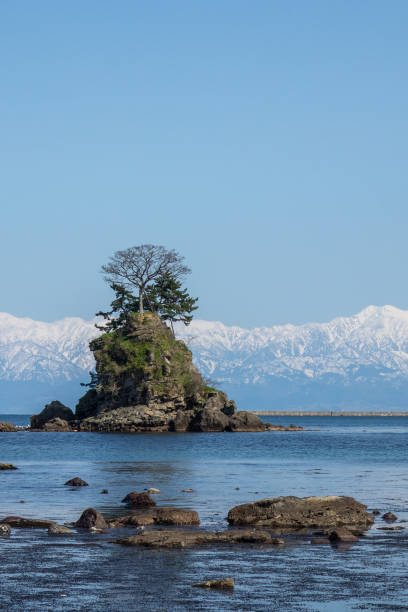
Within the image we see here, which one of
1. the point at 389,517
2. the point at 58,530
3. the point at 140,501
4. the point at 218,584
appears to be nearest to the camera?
the point at 218,584

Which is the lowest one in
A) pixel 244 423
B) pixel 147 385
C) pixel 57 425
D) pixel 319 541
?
pixel 319 541

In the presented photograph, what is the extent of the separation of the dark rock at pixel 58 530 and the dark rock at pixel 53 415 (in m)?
134

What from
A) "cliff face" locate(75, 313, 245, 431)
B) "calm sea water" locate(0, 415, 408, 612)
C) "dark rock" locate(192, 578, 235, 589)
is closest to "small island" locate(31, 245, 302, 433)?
"cliff face" locate(75, 313, 245, 431)

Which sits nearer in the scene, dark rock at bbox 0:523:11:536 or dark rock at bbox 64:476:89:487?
dark rock at bbox 0:523:11:536

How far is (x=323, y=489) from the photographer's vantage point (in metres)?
56.6

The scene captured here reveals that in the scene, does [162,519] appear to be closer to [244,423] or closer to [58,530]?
[58,530]

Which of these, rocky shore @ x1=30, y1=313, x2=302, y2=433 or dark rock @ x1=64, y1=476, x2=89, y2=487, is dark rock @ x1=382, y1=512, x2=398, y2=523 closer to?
dark rock @ x1=64, y1=476, x2=89, y2=487

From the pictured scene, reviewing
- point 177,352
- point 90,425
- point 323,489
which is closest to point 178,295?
point 177,352

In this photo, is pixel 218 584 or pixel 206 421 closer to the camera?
pixel 218 584

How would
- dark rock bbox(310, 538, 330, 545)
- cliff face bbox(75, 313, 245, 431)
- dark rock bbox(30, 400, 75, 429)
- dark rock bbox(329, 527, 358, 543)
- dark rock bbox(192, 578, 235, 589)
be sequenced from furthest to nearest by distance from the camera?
1. dark rock bbox(30, 400, 75, 429)
2. cliff face bbox(75, 313, 245, 431)
3. dark rock bbox(329, 527, 358, 543)
4. dark rock bbox(310, 538, 330, 545)
5. dark rock bbox(192, 578, 235, 589)

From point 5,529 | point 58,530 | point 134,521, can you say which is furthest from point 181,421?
point 5,529

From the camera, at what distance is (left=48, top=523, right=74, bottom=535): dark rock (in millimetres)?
36531

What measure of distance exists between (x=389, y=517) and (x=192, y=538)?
11309 mm

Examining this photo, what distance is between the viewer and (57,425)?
169875mm
